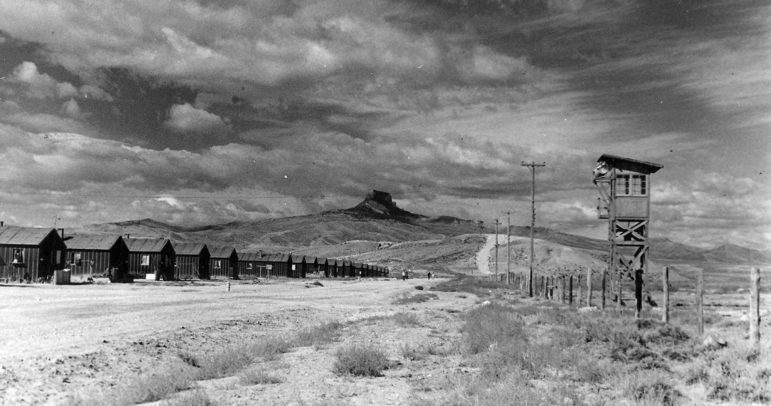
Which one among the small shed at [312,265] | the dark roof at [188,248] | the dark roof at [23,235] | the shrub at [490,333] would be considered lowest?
the small shed at [312,265]

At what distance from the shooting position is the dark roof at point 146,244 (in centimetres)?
6825

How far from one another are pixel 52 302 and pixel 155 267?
38.6 m

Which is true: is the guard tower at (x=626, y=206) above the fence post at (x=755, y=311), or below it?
above

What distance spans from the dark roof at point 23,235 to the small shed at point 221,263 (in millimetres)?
28571

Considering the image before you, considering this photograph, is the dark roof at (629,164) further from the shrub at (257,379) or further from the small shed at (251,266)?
the small shed at (251,266)

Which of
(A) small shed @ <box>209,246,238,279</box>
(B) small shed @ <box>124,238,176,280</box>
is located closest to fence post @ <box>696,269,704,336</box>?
(B) small shed @ <box>124,238,176,280</box>

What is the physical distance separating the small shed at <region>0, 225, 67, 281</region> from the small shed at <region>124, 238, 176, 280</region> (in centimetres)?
1347

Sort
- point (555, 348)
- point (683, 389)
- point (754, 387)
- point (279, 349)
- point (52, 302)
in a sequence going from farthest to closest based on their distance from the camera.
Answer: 1. point (52, 302)
2. point (279, 349)
3. point (555, 348)
4. point (683, 389)
5. point (754, 387)

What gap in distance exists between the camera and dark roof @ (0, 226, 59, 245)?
52.7 meters

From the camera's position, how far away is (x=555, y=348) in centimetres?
1381

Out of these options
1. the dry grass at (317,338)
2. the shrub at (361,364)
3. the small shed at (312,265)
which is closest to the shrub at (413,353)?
the shrub at (361,364)

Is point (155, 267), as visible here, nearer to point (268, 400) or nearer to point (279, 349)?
point (279, 349)

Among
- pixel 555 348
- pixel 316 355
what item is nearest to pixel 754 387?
pixel 555 348

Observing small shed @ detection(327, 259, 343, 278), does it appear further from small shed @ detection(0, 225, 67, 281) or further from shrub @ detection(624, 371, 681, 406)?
shrub @ detection(624, 371, 681, 406)
